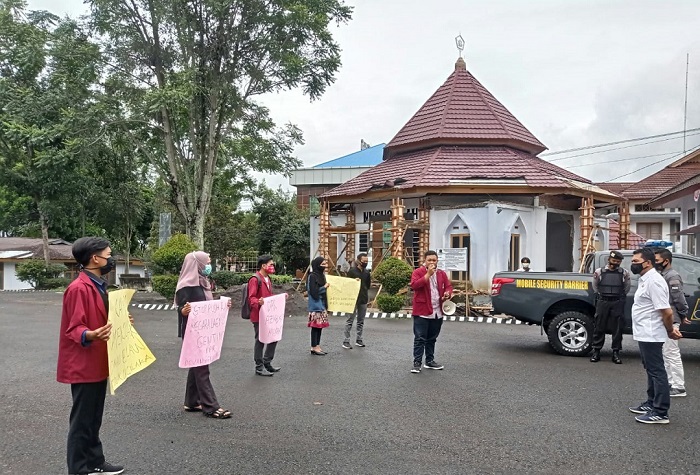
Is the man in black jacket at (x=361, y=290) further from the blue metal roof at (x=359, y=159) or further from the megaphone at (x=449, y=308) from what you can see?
the blue metal roof at (x=359, y=159)

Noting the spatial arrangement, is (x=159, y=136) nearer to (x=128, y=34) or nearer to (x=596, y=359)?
(x=128, y=34)

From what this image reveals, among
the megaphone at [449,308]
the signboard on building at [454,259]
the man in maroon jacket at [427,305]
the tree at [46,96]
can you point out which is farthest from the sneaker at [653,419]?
the tree at [46,96]

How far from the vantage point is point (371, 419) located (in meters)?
5.92

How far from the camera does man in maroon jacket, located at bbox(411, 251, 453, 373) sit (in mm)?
8258

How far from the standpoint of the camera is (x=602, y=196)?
2233cm

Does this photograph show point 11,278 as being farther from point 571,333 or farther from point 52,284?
point 571,333

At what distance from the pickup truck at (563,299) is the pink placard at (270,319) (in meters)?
4.34

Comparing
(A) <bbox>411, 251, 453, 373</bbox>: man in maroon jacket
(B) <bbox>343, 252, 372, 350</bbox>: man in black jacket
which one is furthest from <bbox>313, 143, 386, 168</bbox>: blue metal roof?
(A) <bbox>411, 251, 453, 373</bbox>: man in maroon jacket

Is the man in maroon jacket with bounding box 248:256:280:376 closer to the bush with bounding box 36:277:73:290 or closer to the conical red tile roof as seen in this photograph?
the conical red tile roof

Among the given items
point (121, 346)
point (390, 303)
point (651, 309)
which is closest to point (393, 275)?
point (390, 303)

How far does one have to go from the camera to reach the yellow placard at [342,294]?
1034cm

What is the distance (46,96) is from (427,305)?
22.6 m

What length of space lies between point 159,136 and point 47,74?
6629 mm

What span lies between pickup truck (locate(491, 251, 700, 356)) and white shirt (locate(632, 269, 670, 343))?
3.79 meters
